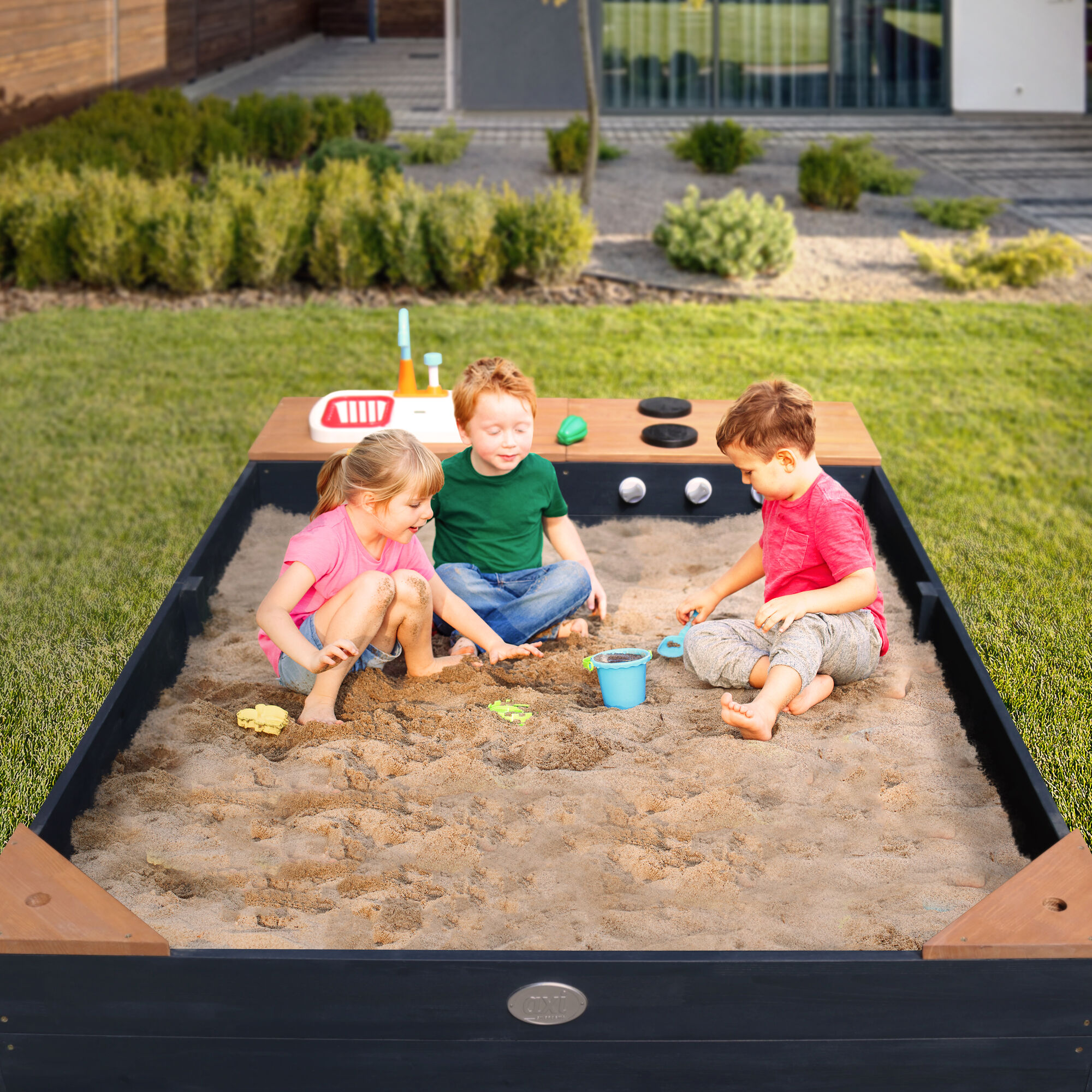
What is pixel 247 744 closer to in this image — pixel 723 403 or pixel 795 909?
pixel 795 909

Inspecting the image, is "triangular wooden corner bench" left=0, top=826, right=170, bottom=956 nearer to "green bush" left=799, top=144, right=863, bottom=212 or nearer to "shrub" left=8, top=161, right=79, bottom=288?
"shrub" left=8, top=161, right=79, bottom=288

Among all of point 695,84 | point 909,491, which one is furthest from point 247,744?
point 695,84

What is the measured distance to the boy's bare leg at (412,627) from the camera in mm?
3225

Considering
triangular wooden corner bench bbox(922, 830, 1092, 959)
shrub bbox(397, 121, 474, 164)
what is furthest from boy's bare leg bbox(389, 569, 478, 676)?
shrub bbox(397, 121, 474, 164)

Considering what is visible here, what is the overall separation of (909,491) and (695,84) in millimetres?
10735

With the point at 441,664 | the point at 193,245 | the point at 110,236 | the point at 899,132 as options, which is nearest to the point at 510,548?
the point at 441,664

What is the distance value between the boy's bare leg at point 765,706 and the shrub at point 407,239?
5451 mm

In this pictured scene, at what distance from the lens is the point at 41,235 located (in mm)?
8055

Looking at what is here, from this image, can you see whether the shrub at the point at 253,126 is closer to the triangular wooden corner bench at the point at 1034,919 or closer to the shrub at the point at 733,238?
the shrub at the point at 733,238

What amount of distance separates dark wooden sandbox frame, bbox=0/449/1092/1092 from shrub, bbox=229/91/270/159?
10735mm

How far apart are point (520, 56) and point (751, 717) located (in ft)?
41.5

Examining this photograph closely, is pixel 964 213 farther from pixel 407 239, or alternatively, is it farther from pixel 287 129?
pixel 287 129

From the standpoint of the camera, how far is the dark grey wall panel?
45.7 feet

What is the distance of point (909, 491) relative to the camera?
5191 mm
